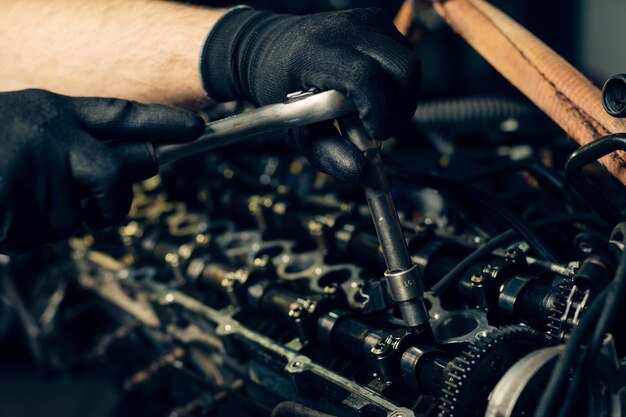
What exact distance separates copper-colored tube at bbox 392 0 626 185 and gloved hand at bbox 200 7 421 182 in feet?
1.32

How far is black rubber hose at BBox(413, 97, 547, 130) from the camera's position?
2043 millimetres

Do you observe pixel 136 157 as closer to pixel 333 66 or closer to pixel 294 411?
pixel 333 66

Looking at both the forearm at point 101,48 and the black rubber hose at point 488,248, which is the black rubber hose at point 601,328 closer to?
the black rubber hose at point 488,248

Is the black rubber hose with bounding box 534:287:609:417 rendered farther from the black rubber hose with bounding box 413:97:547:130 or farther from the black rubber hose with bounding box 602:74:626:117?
the black rubber hose with bounding box 413:97:547:130

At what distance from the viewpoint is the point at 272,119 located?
44.6 inches

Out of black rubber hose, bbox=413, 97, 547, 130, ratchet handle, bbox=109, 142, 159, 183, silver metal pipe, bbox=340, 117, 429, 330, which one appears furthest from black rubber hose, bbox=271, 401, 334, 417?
black rubber hose, bbox=413, 97, 547, 130

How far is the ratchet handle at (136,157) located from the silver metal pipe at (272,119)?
0.7 inches

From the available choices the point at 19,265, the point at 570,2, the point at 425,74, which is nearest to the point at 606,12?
the point at 570,2

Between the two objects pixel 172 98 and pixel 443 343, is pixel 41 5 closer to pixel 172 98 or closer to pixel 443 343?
pixel 172 98

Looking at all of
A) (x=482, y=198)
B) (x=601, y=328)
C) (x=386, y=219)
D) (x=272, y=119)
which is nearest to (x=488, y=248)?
(x=482, y=198)

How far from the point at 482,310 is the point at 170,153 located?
0.71m

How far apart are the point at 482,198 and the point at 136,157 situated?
80cm

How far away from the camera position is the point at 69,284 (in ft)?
8.76

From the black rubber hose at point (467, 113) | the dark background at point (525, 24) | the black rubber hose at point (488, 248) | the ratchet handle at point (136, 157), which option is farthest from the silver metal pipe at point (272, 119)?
the dark background at point (525, 24)
